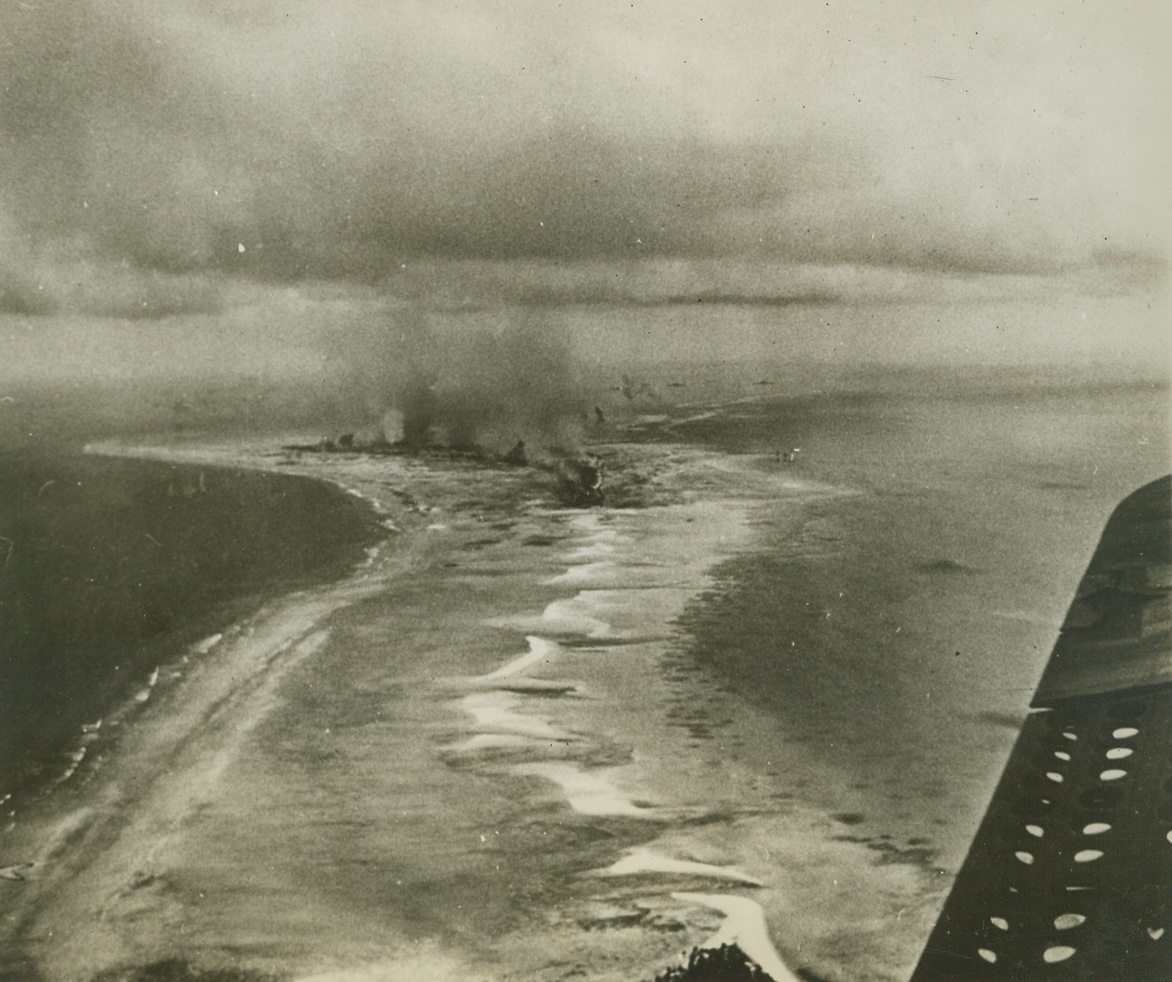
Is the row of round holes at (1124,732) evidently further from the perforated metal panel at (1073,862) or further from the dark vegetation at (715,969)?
the dark vegetation at (715,969)

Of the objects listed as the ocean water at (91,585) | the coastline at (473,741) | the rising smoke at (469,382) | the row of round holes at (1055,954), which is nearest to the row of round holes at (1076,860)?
the row of round holes at (1055,954)

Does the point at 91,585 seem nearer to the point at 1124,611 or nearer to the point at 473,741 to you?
the point at 473,741

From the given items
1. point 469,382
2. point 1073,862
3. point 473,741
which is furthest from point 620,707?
point 1073,862

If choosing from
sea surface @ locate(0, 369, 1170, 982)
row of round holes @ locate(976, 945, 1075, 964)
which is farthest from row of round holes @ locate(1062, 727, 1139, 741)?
row of round holes @ locate(976, 945, 1075, 964)

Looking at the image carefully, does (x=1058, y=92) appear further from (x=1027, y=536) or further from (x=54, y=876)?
(x=54, y=876)

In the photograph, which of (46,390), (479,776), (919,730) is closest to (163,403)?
(46,390)

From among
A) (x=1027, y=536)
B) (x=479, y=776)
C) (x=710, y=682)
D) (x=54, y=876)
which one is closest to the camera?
(x=54, y=876)
